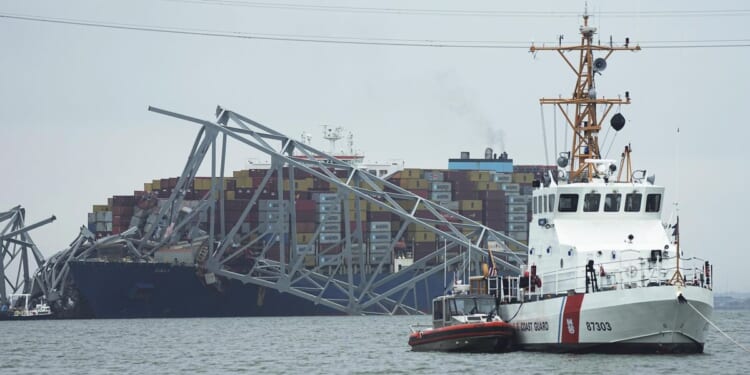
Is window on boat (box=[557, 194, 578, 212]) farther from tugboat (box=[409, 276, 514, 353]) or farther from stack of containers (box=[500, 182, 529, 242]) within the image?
stack of containers (box=[500, 182, 529, 242])

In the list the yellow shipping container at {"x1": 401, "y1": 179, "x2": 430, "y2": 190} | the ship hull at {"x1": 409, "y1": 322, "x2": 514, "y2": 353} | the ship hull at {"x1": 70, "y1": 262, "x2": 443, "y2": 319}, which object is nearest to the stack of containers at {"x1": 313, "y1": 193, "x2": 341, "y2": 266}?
the yellow shipping container at {"x1": 401, "y1": 179, "x2": 430, "y2": 190}

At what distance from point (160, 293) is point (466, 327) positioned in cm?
6272

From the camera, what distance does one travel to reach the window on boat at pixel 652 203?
47875mm

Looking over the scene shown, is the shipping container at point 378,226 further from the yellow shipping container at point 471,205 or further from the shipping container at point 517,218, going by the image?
the shipping container at point 517,218

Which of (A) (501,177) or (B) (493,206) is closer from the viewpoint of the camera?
(B) (493,206)

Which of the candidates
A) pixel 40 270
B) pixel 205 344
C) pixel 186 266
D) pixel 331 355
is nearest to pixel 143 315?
pixel 186 266

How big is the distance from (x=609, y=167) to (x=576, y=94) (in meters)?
3.33

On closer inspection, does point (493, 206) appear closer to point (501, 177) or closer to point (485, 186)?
point (485, 186)

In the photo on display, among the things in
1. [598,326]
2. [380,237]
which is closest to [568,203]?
[598,326]

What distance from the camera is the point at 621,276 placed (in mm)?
45375

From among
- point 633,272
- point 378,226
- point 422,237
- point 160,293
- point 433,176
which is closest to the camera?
point 633,272

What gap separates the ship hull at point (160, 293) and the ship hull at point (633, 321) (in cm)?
6512

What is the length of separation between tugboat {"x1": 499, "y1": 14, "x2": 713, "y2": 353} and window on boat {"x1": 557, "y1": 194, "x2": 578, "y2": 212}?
33mm

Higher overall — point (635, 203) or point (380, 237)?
point (380, 237)
